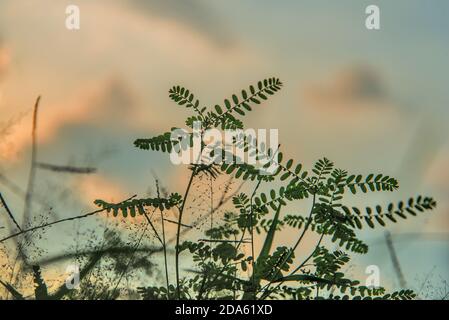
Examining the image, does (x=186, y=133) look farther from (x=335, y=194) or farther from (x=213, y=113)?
(x=335, y=194)

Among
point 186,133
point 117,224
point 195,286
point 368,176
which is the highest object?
point 186,133

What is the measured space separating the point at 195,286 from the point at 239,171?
74cm

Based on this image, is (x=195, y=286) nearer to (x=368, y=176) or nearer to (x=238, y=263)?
(x=238, y=263)

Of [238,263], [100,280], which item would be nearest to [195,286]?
[238,263]

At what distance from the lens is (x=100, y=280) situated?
129 inches

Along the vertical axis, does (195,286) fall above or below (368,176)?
below
